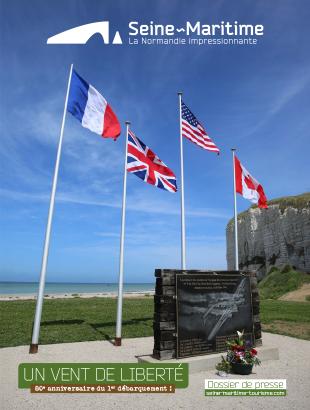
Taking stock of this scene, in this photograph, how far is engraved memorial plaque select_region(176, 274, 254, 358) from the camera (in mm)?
9000

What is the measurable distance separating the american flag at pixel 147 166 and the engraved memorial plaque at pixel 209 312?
515cm

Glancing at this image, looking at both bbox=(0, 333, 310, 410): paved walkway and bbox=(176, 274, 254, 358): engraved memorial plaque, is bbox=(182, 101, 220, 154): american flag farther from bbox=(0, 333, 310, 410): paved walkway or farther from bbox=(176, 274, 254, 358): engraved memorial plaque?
bbox=(0, 333, 310, 410): paved walkway

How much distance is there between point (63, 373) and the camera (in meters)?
7.13

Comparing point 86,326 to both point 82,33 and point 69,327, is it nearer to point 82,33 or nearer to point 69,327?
point 69,327

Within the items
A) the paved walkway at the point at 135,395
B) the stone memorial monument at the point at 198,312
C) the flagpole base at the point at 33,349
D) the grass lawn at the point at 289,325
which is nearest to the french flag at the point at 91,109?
the stone memorial monument at the point at 198,312

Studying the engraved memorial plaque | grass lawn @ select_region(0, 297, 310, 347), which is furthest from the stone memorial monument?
grass lawn @ select_region(0, 297, 310, 347)

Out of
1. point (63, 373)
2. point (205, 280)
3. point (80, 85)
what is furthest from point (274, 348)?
point (80, 85)

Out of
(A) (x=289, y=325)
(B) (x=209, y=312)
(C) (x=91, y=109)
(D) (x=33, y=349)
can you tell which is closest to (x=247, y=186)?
(A) (x=289, y=325)

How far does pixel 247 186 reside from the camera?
16.7 metres

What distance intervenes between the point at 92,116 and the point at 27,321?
10.1 meters

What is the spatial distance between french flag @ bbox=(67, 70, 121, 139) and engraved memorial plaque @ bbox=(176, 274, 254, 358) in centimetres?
618

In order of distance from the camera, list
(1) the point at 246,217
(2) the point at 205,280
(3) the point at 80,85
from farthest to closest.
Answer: (1) the point at 246,217 < (3) the point at 80,85 < (2) the point at 205,280

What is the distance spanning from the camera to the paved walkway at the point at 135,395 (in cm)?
636

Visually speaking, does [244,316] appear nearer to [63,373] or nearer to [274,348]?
[274,348]
